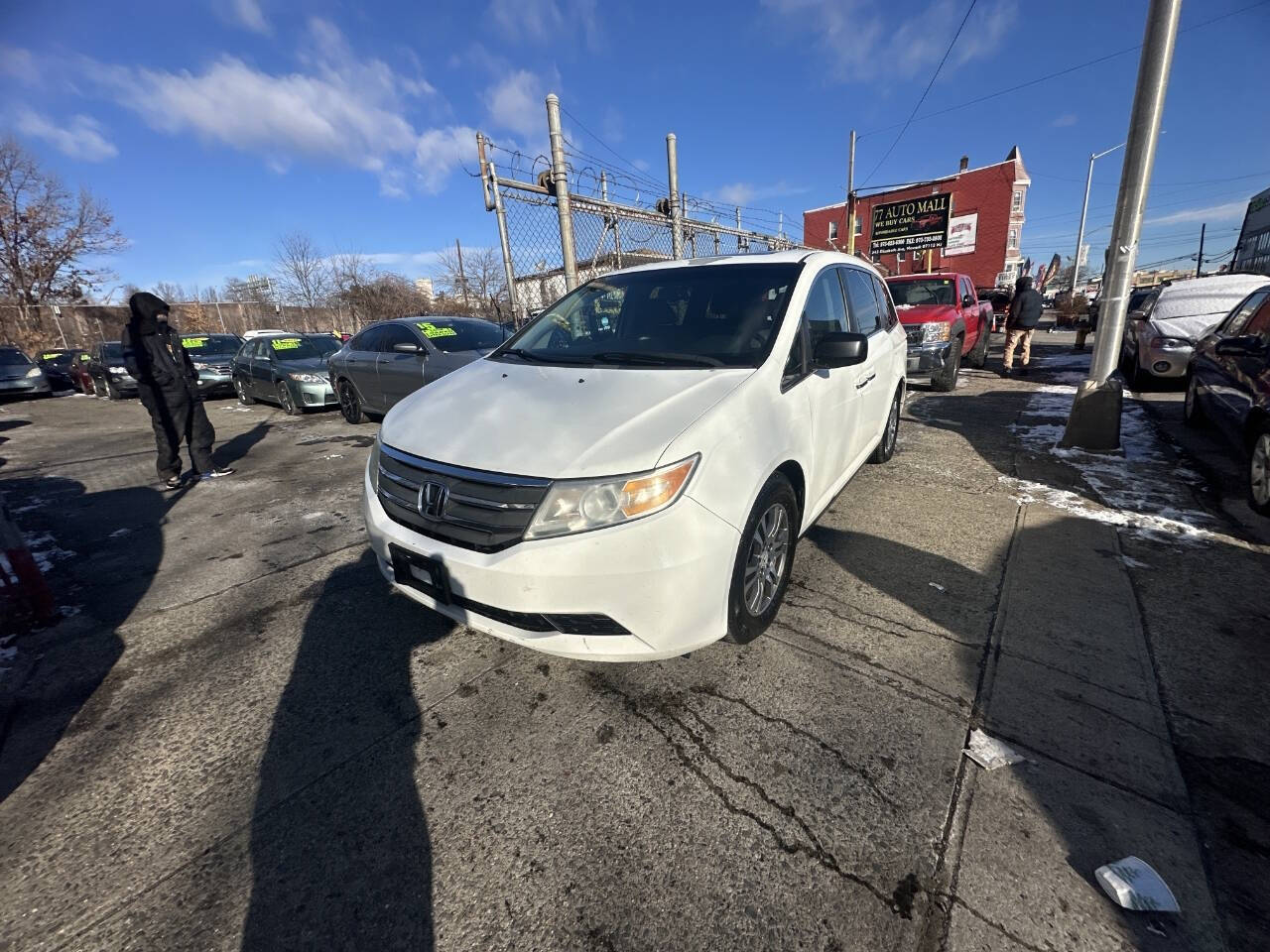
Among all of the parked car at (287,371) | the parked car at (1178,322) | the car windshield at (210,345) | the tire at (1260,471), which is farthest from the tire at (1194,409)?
the car windshield at (210,345)

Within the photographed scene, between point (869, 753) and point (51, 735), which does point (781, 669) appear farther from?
point (51, 735)

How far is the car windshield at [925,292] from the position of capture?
9250mm

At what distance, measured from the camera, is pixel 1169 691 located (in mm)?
2254

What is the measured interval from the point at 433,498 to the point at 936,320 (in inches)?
338

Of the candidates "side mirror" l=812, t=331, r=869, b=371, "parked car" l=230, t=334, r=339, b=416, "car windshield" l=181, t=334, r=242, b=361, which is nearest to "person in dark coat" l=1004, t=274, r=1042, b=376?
"side mirror" l=812, t=331, r=869, b=371

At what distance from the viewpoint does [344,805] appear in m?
1.85

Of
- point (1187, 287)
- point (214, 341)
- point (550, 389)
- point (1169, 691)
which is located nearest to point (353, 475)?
point (550, 389)

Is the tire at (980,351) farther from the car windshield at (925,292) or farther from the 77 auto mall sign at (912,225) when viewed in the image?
the 77 auto mall sign at (912,225)

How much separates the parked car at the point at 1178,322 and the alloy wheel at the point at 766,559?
8.41m

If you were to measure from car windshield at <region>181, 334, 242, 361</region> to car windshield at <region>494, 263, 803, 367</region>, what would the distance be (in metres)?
12.9

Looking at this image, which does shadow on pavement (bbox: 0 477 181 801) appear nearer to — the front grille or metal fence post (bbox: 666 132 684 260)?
the front grille

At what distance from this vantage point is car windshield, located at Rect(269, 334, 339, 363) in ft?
32.7

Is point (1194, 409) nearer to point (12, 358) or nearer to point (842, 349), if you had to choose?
point (842, 349)

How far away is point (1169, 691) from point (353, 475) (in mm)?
6150
